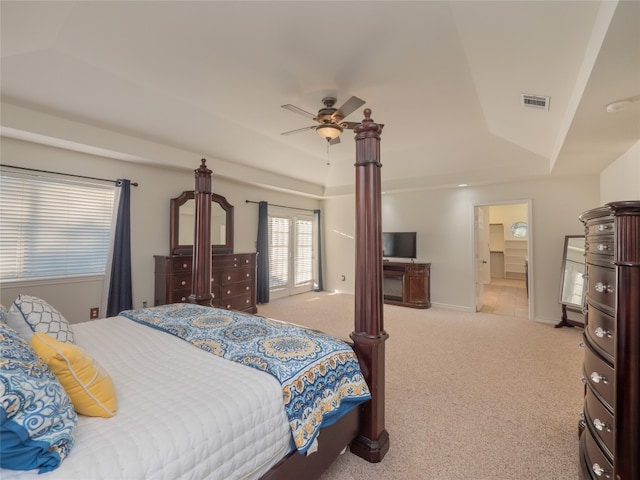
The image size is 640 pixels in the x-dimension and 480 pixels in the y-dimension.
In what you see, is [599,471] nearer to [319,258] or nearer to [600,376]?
[600,376]

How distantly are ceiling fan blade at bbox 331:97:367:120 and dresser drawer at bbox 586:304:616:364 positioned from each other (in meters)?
2.22

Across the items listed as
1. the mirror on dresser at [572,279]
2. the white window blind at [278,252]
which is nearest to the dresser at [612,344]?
the mirror on dresser at [572,279]

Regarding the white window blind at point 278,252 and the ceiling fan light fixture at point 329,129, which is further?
the white window blind at point 278,252

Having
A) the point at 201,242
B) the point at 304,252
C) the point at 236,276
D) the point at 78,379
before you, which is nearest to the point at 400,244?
the point at 304,252

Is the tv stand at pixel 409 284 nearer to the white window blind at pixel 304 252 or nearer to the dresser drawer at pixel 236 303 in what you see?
the white window blind at pixel 304 252

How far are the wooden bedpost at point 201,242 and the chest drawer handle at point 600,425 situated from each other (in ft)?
9.37

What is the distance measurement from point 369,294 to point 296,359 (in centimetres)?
59

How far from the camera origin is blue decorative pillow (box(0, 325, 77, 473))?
79 cm

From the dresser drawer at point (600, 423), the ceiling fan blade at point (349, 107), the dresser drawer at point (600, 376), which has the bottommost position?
the dresser drawer at point (600, 423)

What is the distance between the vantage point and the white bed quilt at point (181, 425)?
2.93ft

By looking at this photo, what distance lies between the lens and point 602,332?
1407 mm

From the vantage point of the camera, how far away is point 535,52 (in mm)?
2123

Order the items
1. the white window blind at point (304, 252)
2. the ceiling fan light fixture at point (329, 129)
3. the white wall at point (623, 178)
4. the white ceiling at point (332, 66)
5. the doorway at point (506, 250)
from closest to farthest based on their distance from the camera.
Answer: the white ceiling at point (332, 66), the white wall at point (623, 178), the ceiling fan light fixture at point (329, 129), the white window blind at point (304, 252), the doorway at point (506, 250)

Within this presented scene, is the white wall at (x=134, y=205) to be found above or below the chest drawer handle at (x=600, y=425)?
above
